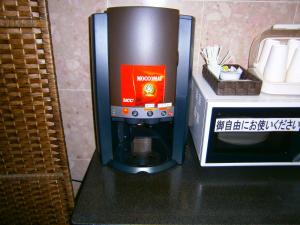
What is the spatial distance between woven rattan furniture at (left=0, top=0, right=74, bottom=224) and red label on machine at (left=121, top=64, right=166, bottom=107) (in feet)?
0.76

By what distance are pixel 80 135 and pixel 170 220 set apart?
0.68 meters

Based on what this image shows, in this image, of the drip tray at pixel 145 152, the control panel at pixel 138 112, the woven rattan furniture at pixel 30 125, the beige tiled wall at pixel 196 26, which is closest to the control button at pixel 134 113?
the control panel at pixel 138 112

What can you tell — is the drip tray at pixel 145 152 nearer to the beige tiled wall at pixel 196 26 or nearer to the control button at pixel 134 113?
the control button at pixel 134 113

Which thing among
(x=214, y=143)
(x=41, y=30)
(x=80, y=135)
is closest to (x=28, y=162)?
(x=80, y=135)

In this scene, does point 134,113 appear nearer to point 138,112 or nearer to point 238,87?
point 138,112

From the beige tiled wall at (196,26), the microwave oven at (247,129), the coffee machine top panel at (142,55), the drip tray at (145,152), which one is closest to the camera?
the coffee machine top panel at (142,55)

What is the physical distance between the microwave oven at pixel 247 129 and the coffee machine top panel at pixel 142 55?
151 mm

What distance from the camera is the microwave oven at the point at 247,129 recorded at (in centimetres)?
67

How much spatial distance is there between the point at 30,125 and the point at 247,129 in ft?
2.23

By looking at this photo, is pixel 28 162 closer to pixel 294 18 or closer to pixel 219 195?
pixel 219 195

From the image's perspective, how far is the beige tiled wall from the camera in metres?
0.89

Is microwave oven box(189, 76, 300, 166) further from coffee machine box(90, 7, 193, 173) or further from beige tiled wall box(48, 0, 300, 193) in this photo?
beige tiled wall box(48, 0, 300, 193)

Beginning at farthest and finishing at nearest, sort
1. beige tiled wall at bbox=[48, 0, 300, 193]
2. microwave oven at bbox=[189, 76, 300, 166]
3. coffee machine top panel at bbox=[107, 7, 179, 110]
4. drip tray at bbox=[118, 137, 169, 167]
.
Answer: beige tiled wall at bbox=[48, 0, 300, 193], drip tray at bbox=[118, 137, 169, 167], microwave oven at bbox=[189, 76, 300, 166], coffee machine top panel at bbox=[107, 7, 179, 110]

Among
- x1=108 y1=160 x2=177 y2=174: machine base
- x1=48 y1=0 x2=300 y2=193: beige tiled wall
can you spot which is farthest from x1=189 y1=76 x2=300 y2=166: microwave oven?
x1=48 y1=0 x2=300 y2=193: beige tiled wall
